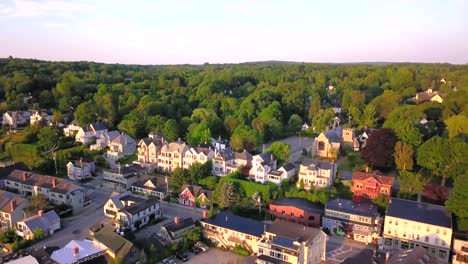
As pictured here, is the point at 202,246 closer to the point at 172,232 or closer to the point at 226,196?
the point at 172,232

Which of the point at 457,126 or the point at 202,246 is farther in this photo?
the point at 457,126

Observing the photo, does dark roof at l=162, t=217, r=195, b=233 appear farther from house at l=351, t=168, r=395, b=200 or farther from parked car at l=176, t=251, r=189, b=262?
house at l=351, t=168, r=395, b=200

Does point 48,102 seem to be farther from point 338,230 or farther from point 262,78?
point 338,230

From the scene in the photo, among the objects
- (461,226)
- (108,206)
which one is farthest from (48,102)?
(461,226)

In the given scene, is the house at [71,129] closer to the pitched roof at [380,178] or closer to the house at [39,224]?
the house at [39,224]

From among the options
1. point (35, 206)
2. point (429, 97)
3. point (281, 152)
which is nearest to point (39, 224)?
point (35, 206)

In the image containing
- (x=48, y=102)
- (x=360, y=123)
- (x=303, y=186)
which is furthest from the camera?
(x=48, y=102)

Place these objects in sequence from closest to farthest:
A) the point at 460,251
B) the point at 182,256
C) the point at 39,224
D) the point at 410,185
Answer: the point at 460,251 → the point at 182,256 → the point at 39,224 → the point at 410,185

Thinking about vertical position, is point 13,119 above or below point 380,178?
above
